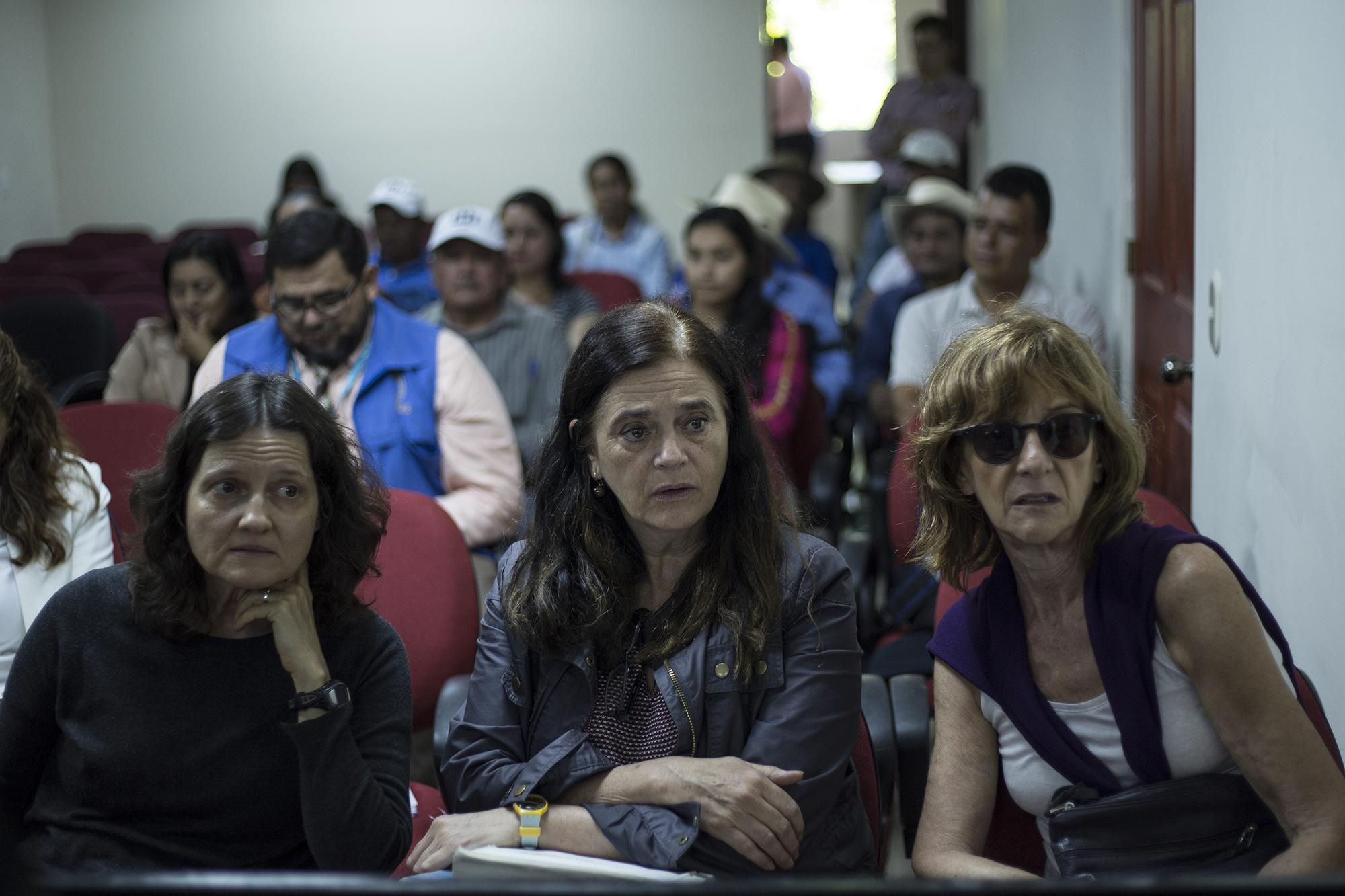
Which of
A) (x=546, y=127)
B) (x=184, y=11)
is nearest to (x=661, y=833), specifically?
(x=546, y=127)

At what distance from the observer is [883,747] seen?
1831mm

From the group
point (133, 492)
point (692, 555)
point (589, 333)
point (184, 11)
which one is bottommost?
point (692, 555)

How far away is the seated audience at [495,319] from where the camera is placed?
3.45 metres

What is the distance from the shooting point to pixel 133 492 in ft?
5.41

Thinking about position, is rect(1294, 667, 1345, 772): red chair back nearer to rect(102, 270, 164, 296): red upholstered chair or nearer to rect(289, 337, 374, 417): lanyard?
rect(289, 337, 374, 417): lanyard

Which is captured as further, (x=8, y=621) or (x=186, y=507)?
(x=8, y=621)

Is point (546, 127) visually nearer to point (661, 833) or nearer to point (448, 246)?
point (448, 246)

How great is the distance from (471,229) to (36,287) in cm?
326

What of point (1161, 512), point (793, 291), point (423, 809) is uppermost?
point (793, 291)

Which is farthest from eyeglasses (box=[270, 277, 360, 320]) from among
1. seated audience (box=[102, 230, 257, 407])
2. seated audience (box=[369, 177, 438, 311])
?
seated audience (box=[369, 177, 438, 311])

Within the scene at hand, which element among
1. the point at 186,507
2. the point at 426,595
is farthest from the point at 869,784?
the point at 186,507

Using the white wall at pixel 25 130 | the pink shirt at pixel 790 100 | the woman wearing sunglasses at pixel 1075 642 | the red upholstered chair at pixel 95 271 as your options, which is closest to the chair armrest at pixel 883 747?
the woman wearing sunglasses at pixel 1075 642

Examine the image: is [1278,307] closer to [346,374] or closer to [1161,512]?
[1161,512]

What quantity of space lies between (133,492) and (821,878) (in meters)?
1.32
